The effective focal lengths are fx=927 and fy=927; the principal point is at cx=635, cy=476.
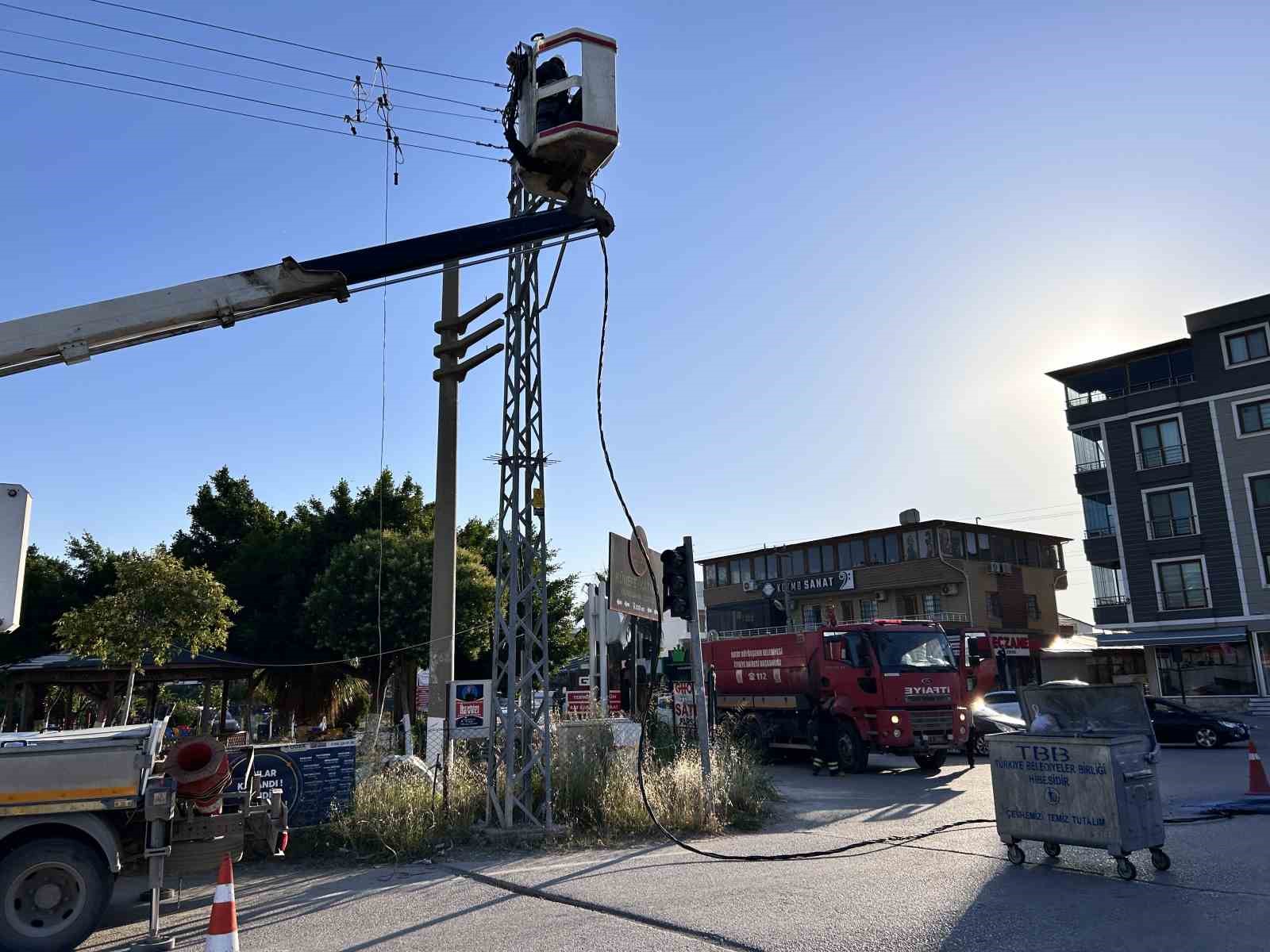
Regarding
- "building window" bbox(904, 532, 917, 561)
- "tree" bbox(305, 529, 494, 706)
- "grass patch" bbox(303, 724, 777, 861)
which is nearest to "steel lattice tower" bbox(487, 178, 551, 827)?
"grass patch" bbox(303, 724, 777, 861)

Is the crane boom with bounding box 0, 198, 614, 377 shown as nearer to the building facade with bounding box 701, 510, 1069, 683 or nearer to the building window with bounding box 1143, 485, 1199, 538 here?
the building window with bounding box 1143, 485, 1199, 538

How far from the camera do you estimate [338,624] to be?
1135 inches

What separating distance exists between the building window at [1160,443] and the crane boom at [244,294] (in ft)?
122

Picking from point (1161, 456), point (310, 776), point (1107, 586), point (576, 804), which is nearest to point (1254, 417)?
point (1161, 456)

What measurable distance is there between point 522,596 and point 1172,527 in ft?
120

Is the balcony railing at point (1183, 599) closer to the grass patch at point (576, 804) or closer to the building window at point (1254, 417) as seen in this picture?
the building window at point (1254, 417)

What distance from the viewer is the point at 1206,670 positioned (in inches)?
1433

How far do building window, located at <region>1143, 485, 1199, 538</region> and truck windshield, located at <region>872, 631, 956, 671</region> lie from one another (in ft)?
85.2

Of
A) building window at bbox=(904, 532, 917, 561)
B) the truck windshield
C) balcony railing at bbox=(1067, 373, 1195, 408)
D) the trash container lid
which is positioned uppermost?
balcony railing at bbox=(1067, 373, 1195, 408)

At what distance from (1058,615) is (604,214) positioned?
181 feet

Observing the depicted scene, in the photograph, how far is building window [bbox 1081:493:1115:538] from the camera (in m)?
41.8

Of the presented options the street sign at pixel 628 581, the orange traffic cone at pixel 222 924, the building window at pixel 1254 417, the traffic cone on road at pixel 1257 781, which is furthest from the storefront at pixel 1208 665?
the orange traffic cone at pixel 222 924

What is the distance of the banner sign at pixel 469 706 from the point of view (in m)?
12.6

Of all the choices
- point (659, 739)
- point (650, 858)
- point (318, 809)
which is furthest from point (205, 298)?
point (659, 739)
